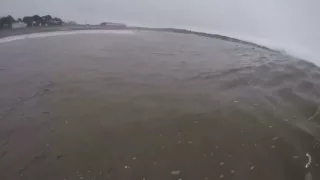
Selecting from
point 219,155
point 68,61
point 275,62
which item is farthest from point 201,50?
point 219,155

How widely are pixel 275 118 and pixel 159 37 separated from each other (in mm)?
5881

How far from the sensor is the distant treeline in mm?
9453

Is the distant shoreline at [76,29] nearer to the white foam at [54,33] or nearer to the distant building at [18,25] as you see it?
the white foam at [54,33]

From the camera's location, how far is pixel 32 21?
10.1 m

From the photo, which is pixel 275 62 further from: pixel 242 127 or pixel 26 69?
pixel 26 69

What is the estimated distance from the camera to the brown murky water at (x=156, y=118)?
3.03 meters

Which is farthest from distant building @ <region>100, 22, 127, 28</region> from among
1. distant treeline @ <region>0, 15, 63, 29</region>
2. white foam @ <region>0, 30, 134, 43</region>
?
distant treeline @ <region>0, 15, 63, 29</region>

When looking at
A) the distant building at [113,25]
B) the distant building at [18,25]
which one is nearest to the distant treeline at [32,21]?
the distant building at [18,25]

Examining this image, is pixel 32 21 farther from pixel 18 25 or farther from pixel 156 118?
pixel 156 118

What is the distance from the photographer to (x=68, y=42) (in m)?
7.98

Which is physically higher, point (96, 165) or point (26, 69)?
point (26, 69)

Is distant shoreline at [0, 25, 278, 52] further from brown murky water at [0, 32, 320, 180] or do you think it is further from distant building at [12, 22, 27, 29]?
brown murky water at [0, 32, 320, 180]

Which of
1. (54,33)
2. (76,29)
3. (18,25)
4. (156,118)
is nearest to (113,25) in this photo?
(76,29)

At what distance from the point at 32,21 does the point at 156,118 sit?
315 inches
